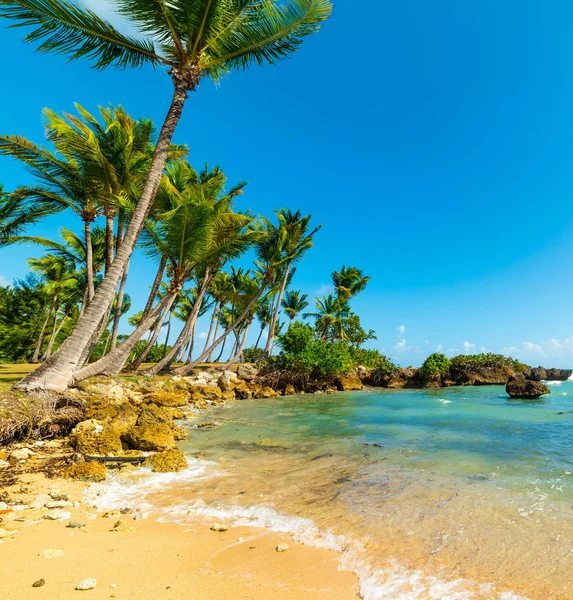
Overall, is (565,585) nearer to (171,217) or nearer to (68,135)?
(171,217)

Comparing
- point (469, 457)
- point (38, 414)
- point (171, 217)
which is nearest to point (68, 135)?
point (171, 217)

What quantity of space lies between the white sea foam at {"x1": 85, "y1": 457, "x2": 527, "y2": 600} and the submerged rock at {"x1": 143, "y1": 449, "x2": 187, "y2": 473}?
12 centimetres

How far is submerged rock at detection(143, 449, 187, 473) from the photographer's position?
576 cm

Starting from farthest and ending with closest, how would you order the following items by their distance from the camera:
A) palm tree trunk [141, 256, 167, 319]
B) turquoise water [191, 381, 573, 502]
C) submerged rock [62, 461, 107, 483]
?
1. palm tree trunk [141, 256, 167, 319]
2. turquoise water [191, 381, 573, 502]
3. submerged rock [62, 461, 107, 483]

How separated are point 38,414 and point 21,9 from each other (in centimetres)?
953

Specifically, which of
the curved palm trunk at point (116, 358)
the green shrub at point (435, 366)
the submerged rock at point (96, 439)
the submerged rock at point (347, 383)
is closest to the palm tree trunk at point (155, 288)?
the curved palm trunk at point (116, 358)

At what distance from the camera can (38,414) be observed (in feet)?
22.9

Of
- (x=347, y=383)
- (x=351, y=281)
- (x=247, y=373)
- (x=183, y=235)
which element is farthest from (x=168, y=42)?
(x=351, y=281)

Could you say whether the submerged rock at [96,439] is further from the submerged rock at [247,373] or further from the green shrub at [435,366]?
the green shrub at [435,366]

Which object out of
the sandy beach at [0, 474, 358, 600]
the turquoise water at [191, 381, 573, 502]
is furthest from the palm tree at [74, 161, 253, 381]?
the sandy beach at [0, 474, 358, 600]

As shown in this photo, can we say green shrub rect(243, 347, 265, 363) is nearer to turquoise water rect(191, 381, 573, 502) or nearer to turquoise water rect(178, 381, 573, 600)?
turquoise water rect(191, 381, 573, 502)

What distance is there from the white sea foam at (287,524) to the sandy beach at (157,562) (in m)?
0.15

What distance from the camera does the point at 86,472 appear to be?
5.24m

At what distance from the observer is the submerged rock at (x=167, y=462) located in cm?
576
